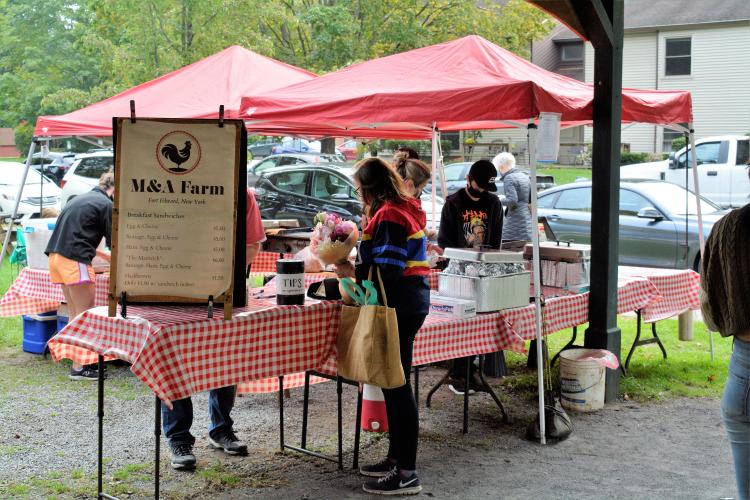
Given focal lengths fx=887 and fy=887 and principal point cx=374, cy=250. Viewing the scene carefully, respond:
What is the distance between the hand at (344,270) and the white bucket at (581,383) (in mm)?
2452

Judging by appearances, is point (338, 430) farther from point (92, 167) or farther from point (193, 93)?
point (92, 167)

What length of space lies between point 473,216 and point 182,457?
295 centimetres

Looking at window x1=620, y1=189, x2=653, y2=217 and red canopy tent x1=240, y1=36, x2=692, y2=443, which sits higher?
red canopy tent x1=240, y1=36, x2=692, y2=443

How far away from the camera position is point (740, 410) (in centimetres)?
379

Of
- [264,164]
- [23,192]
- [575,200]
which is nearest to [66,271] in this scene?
[575,200]

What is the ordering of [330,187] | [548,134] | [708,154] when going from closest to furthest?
[548,134], [330,187], [708,154]

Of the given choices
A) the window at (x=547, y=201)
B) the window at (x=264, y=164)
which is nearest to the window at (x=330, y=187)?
the window at (x=547, y=201)

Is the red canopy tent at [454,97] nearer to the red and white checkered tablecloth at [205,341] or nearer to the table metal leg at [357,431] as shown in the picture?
the table metal leg at [357,431]

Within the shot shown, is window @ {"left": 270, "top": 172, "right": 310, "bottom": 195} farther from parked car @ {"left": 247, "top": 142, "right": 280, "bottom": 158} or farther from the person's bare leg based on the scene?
parked car @ {"left": 247, "top": 142, "right": 280, "bottom": 158}

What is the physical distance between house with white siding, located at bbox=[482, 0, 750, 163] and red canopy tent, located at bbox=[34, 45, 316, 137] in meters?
22.1

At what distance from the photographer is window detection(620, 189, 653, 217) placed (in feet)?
42.1

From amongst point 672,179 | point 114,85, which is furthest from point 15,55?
point 672,179

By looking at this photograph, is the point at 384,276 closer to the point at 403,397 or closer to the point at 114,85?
the point at 403,397

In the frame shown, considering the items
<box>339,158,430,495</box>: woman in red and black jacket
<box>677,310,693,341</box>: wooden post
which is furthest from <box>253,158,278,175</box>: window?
<box>339,158,430,495</box>: woman in red and black jacket
